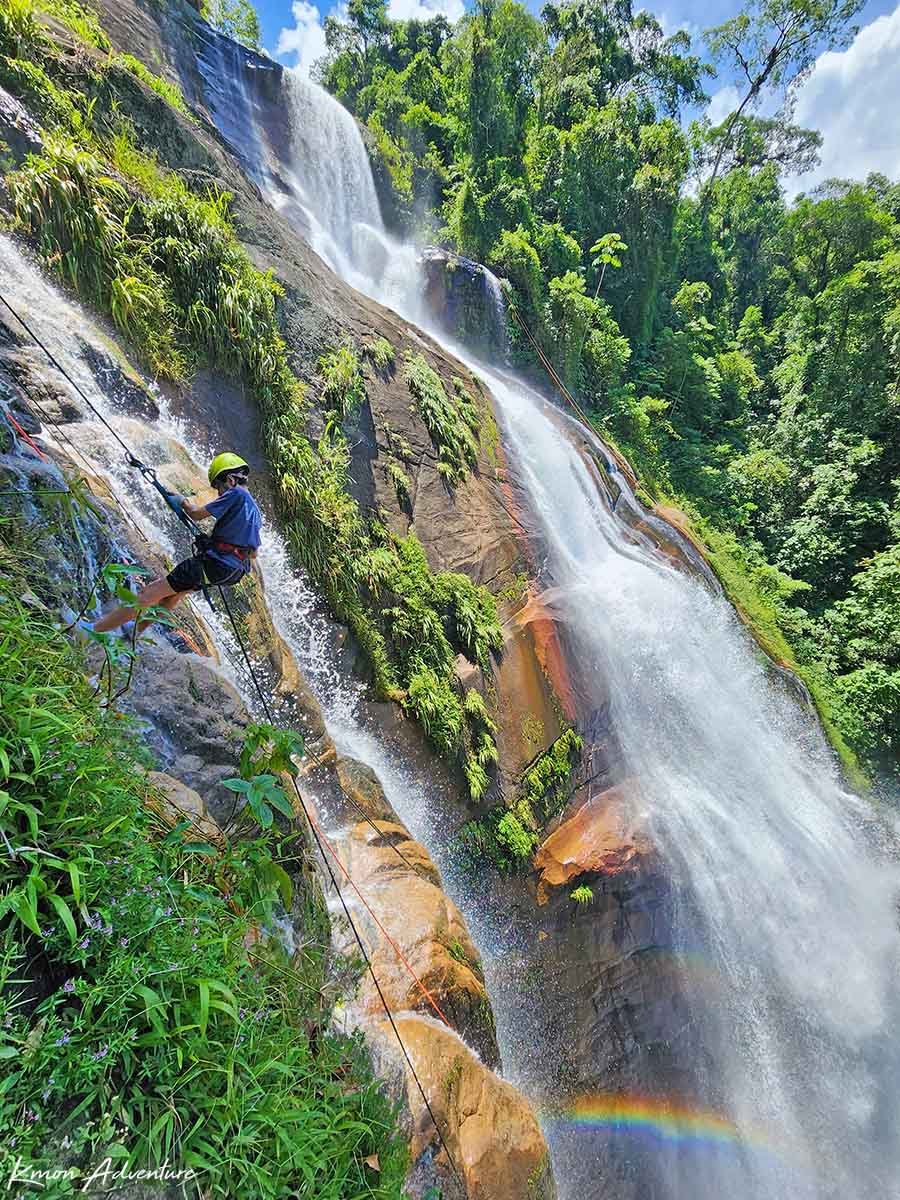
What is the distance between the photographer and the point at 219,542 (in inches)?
143

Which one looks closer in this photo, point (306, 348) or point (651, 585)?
point (306, 348)

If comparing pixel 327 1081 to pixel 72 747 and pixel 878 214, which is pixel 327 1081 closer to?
pixel 72 747

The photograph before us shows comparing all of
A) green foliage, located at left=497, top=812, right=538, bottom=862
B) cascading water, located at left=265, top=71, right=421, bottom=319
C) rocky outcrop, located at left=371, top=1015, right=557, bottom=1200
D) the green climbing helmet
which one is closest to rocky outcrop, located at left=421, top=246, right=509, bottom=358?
cascading water, located at left=265, top=71, right=421, bottom=319

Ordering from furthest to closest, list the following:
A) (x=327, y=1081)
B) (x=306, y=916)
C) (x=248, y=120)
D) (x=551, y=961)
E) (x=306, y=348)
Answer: (x=248, y=120) < (x=306, y=348) < (x=551, y=961) < (x=306, y=916) < (x=327, y=1081)

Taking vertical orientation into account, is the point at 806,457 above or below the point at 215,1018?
above

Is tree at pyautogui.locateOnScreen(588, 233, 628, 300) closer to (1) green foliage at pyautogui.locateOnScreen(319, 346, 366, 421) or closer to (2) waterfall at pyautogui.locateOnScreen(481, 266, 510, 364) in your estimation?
(2) waterfall at pyautogui.locateOnScreen(481, 266, 510, 364)

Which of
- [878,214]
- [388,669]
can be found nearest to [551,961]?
[388,669]

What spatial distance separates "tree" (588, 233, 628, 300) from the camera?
1853 centimetres

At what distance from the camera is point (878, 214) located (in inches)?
885

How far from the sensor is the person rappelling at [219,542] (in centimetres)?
350

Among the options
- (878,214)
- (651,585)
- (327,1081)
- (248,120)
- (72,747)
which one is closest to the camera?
(72,747)

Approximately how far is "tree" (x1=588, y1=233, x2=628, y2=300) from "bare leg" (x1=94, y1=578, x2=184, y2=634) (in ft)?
65.7

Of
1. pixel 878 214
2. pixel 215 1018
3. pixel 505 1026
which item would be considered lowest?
pixel 505 1026

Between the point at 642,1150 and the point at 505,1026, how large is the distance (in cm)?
247
